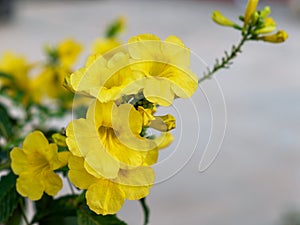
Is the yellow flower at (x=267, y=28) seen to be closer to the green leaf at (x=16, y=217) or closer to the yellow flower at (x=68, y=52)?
the green leaf at (x=16, y=217)

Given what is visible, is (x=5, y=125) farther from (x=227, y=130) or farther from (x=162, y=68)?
(x=227, y=130)

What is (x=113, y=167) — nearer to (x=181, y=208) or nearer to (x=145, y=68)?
(x=145, y=68)

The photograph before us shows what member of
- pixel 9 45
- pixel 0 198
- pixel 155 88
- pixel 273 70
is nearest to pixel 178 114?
pixel 155 88

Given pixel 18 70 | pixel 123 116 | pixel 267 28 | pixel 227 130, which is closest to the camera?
pixel 123 116

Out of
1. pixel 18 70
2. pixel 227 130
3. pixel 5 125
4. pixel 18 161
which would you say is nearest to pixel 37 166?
pixel 18 161

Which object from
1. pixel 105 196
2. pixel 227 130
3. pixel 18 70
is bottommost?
pixel 105 196
